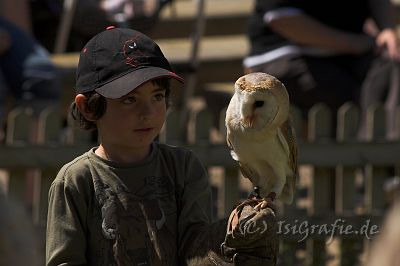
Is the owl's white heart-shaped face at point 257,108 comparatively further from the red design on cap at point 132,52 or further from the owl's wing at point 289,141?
the red design on cap at point 132,52

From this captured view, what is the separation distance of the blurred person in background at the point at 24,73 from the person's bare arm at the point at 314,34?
145 centimetres

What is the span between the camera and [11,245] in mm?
1434

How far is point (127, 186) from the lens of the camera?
2777mm

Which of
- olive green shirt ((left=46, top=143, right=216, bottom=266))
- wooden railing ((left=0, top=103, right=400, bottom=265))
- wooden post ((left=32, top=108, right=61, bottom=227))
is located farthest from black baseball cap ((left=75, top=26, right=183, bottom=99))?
wooden post ((left=32, top=108, right=61, bottom=227))

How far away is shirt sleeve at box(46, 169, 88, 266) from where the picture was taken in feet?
9.04

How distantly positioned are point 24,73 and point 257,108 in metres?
4.10

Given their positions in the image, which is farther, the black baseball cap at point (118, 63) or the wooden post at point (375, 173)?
Answer: the wooden post at point (375, 173)

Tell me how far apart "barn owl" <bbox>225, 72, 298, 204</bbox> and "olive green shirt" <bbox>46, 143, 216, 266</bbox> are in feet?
0.76

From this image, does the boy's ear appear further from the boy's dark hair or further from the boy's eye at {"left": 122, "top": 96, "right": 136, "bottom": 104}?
the boy's eye at {"left": 122, "top": 96, "right": 136, "bottom": 104}

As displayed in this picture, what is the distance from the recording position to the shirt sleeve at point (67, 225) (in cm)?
276

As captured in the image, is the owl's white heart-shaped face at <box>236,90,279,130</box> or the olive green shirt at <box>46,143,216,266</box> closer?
the owl's white heart-shaped face at <box>236,90,279,130</box>

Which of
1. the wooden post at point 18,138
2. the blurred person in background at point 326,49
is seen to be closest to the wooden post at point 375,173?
the blurred person in background at point 326,49

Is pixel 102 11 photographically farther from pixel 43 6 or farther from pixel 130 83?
pixel 130 83

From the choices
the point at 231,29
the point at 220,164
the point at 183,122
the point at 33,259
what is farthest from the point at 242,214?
the point at 231,29
